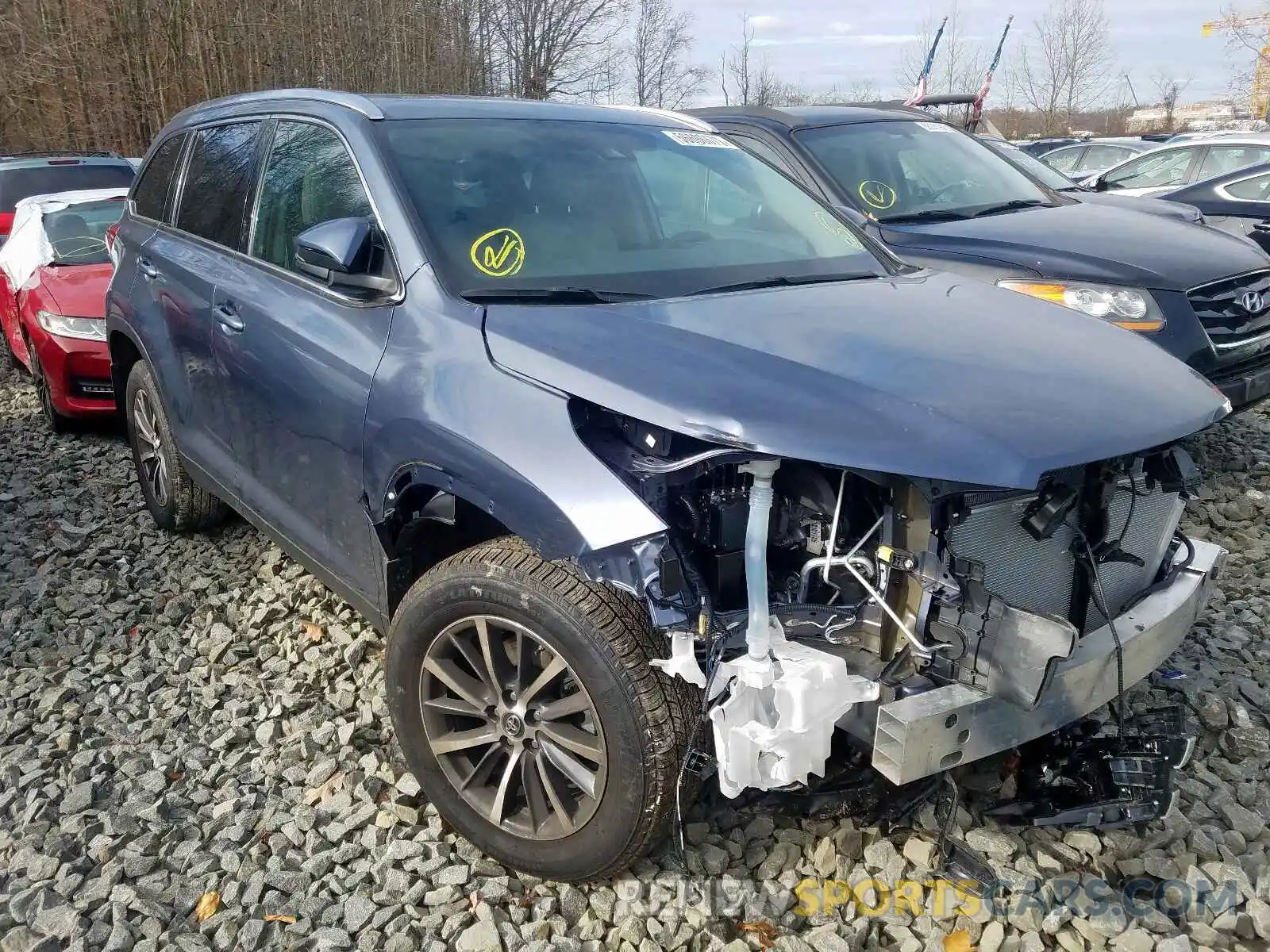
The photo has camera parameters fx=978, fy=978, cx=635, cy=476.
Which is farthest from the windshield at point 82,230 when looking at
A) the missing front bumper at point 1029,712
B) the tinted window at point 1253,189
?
the tinted window at point 1253,189

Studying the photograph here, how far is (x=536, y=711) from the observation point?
2.40 m

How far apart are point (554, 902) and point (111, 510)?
3.81 m

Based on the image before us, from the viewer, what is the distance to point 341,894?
2.52 metres

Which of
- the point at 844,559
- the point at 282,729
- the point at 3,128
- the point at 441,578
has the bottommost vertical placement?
the point at 3,128

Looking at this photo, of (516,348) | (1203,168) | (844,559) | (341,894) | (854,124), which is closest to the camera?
(844,559)

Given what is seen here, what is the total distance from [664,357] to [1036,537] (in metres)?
0.94

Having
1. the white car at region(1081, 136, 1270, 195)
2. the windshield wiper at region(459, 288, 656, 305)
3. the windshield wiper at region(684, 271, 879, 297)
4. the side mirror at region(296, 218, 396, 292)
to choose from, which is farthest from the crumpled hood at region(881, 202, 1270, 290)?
the white car at region(1081, 136, 1270, 195)

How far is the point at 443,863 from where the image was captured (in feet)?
8.52

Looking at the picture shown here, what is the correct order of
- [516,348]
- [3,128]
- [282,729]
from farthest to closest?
1. [3,128]
2. [282,729]
3. [516,348]

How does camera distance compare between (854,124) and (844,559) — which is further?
(854,124)

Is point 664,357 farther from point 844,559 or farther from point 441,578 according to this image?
point 441,578

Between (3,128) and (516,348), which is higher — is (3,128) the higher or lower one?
the lower one

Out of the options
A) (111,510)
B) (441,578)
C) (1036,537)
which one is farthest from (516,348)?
(111,510)

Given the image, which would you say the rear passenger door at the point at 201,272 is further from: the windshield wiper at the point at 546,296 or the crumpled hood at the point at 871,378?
the crumpled hood at the point at 871,378
